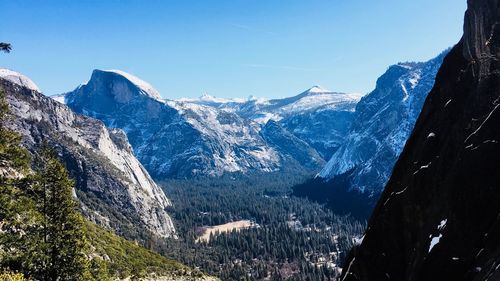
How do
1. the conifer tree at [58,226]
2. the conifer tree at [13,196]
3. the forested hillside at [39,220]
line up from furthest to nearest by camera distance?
the conifer tree at [58,226] < the forested hillside at [39,220] < the conifer tree at [13,196]

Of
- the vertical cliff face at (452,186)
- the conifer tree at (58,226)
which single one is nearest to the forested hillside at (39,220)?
the conifer tree at (58,226)

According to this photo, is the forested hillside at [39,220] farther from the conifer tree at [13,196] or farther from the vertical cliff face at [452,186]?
the vertical cliff face at [452,186]

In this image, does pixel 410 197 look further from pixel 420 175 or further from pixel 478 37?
pixel 478 37

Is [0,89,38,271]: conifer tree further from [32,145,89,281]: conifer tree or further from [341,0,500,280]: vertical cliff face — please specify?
[341,0,500,280]: vertical cliff face

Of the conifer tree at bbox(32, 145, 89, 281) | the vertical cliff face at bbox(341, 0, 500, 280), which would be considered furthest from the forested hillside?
the vertical cliff face at bbox(341, 0, 500, 280)

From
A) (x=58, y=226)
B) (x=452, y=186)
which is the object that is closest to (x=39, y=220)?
(x=58, y=226)

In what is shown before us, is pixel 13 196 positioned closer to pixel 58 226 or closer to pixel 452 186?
pixel 58 226

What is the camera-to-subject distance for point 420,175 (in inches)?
1580

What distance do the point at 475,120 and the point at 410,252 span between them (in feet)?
41.8

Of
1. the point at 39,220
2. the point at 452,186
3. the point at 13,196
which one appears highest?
the point at 13,196

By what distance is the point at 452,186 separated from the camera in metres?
34.0

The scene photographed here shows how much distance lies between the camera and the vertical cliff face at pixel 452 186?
30.4 meters

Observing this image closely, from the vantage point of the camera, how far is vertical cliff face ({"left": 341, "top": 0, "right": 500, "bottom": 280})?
3038 cm

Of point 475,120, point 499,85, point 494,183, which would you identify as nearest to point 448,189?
point 494,183
